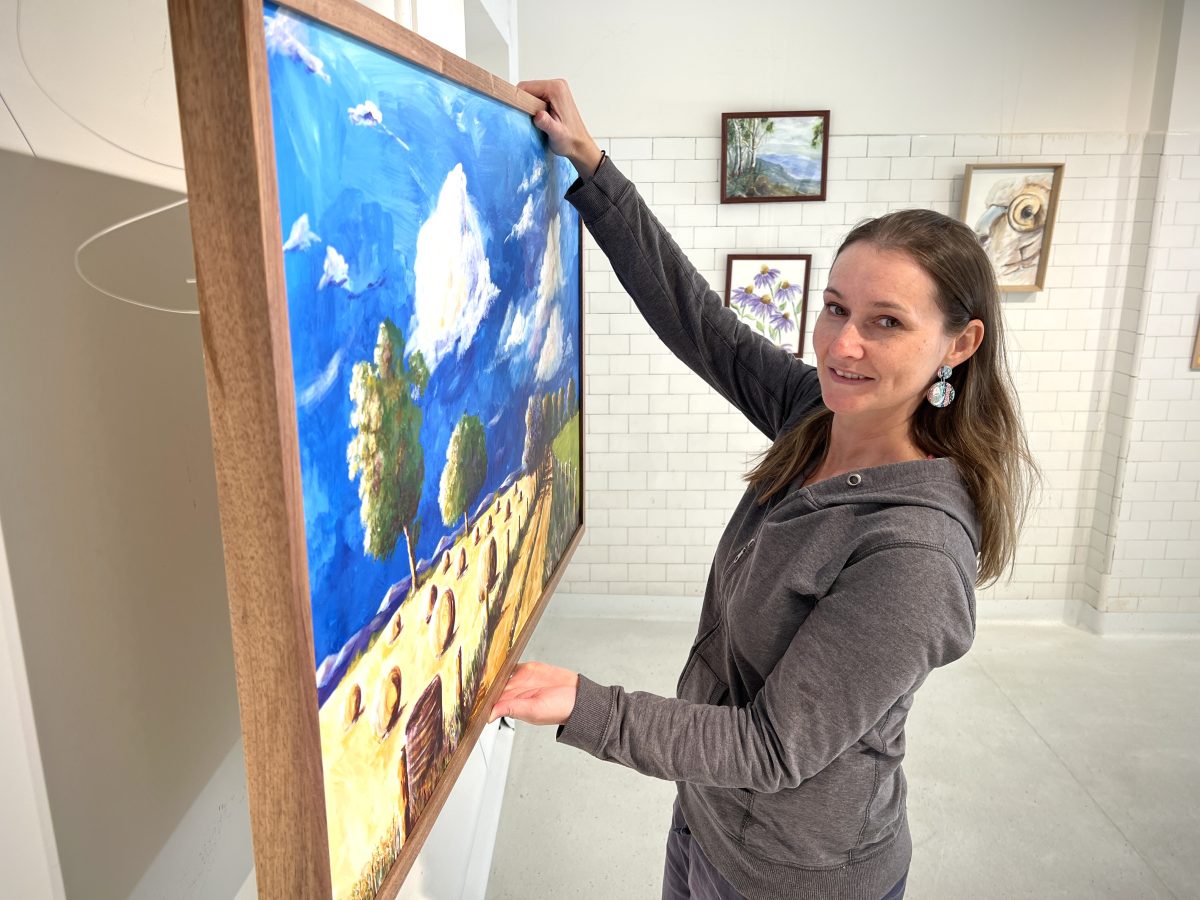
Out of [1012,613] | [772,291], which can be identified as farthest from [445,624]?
[1012,613]

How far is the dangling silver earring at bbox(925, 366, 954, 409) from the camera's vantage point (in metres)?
1.26

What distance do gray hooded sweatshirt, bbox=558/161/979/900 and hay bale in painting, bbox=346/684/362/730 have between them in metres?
0.43

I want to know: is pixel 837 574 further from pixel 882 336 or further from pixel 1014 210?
pixel 1014 210

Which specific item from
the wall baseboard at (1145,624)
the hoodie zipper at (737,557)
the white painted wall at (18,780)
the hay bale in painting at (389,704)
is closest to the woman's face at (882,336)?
the hoodie zipper at (737,557)

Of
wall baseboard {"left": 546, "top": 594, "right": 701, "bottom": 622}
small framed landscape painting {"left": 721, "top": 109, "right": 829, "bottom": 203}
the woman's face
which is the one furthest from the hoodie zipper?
wall baseboard {"left": 546, "top": 594, "right": 701, "bottom": 622}

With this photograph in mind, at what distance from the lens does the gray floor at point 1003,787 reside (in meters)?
2.62

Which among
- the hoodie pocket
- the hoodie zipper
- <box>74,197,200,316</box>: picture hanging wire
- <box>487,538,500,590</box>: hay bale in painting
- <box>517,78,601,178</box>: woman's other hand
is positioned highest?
<box>517,78,601,178</box>: woman's other hand

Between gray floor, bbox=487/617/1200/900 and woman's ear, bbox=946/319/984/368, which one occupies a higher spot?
woman's ear, bbox=946/319/984/368

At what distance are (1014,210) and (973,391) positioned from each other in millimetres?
3094

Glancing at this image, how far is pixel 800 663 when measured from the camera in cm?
106

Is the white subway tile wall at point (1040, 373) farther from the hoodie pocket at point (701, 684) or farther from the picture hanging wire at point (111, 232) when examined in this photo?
the picture hanging wire at point (111, 232)

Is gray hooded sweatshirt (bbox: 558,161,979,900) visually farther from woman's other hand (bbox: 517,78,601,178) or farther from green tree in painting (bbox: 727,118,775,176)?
green tree in painting (bbox: 727,118,775,176)

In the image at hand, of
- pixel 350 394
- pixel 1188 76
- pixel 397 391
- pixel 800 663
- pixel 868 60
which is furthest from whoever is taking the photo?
pixel 868 60

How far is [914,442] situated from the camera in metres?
1.29
